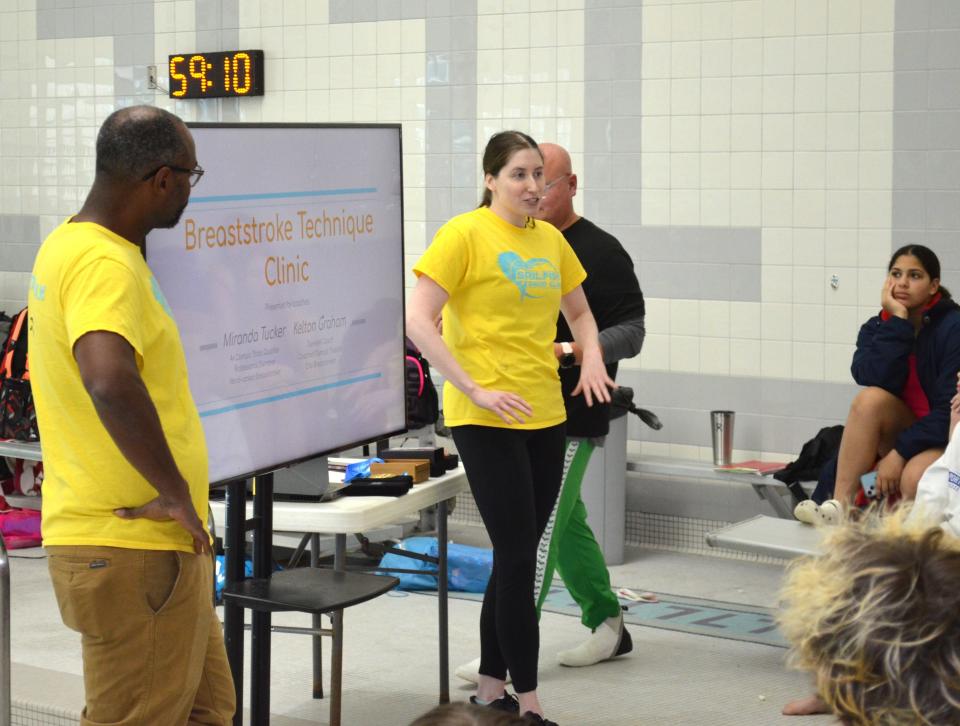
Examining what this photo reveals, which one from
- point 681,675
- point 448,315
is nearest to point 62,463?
point 448,315

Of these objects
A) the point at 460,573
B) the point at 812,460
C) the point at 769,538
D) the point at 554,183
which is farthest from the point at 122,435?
the point at 812,460

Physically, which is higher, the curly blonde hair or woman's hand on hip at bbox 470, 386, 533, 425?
the curly blonde hair

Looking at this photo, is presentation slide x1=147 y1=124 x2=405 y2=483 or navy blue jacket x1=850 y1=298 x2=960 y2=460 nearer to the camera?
presentation slide x1=147 y1=124 x2=405 y2=483

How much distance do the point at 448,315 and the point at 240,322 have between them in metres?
0.85

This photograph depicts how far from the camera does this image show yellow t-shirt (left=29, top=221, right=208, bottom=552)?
7.89 feet

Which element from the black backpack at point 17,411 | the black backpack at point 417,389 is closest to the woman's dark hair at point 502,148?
the black backpack at point 417,389

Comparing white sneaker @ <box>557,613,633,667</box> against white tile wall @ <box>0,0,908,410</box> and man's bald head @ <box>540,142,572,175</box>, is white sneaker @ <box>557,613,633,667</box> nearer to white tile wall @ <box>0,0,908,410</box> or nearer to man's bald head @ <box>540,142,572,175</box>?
man's bald head @ <box>540,142,572,175</box>

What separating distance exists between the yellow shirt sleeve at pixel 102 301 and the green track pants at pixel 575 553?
203 centimetres

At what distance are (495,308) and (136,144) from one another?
4.66 feet

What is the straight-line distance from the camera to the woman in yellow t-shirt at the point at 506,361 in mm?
3646

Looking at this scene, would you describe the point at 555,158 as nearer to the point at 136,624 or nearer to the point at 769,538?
the point at 769,538

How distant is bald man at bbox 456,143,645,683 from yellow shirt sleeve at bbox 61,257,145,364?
190 cm

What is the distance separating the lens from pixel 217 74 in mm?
7523

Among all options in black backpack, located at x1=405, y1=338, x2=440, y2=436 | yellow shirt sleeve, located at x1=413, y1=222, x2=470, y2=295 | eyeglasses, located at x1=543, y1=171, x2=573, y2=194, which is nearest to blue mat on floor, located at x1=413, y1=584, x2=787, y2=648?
black backpack, located at x1=405, y1=338, x2=440, y2=436
